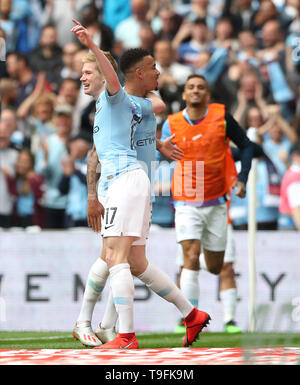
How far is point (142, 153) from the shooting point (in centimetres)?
689

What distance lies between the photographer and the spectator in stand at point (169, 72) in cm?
1233

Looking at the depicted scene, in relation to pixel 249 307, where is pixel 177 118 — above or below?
above

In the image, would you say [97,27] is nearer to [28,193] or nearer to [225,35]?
[225,35]

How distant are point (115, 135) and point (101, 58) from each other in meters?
0.62

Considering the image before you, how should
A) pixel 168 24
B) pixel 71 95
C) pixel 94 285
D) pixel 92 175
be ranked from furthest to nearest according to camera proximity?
pixel 168 24 < pixel 71 95 < pixel 94 285 < pixel 92 175

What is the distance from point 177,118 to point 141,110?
95.4 inches

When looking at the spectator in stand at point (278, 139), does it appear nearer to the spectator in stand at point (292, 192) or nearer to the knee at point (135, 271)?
the spectator in stand at point (292, 192)

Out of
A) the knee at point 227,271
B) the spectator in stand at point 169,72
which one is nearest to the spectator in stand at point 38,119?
the spectator in stand at point 169,72

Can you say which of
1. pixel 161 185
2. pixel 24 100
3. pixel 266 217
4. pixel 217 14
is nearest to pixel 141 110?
pixel 161 185

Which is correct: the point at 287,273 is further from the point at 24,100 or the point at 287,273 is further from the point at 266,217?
the point at 24,100

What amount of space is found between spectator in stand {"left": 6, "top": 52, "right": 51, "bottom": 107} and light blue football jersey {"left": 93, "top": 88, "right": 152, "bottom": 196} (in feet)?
25.6

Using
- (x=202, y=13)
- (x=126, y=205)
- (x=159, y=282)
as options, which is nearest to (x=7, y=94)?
(x=202, y=13)

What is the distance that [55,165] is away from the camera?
12.2 metres

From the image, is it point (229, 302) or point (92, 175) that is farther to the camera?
point (229, 302)
